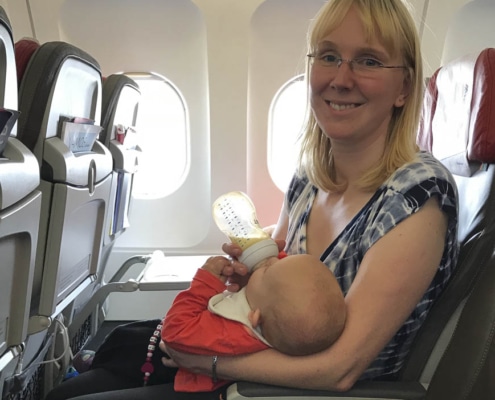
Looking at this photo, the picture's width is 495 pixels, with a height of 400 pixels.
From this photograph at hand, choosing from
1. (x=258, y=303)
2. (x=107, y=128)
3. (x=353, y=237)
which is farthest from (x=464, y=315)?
(x=107, y=128)

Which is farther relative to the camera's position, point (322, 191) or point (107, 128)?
point (107, 128)

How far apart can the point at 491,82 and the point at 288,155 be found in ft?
8.12

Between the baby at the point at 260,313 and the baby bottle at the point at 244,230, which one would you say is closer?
the baby at the point at 260,313

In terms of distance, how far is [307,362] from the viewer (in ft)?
4.20

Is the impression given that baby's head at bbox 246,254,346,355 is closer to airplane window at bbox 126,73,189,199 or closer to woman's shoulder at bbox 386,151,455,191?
woman's shoulder at bbox 386,151,455,191

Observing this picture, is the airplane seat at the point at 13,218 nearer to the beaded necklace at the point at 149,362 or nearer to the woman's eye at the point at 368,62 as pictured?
the beaded necklace at the point at 149,362

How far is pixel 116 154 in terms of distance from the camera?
8.59ft

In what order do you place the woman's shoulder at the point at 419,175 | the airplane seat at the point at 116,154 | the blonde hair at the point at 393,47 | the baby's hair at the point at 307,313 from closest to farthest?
the baby's hair at the point at 307,313 < the woman's shoulder at the point at 419,175 < the blonde hair at the point at 393,47 < the airplane seat at the point at 116,154

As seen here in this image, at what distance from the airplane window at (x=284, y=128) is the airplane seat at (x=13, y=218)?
2378 millimetres

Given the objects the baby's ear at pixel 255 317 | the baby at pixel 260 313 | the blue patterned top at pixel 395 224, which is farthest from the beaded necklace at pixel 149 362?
the blue patterned top at pixel 395 224

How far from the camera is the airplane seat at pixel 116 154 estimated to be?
2.56m

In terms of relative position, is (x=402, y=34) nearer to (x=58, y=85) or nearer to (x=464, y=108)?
(x=464, y=108)

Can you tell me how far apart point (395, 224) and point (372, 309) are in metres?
0.21

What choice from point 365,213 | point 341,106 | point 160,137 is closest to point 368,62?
point 341,106
